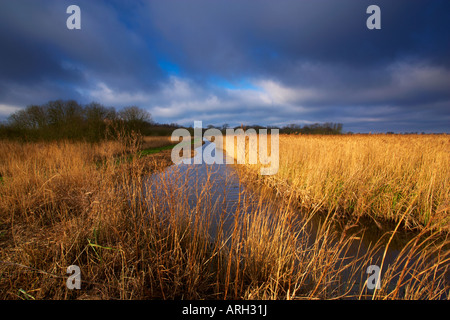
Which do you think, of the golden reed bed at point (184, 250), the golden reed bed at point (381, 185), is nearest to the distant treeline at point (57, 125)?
the golden reed bed at point (184, 250)

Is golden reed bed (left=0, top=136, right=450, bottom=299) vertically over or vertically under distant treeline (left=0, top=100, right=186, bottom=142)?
under

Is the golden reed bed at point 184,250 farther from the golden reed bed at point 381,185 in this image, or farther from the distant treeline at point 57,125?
the distant treeline at point 57,125

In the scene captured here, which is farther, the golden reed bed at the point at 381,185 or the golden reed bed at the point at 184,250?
the golden reed bed at the point at 381,185

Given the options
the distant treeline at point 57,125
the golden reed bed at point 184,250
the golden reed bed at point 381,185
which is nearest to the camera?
the golden reed bed at point 184,250

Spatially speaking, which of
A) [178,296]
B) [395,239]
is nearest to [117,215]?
[178,296]

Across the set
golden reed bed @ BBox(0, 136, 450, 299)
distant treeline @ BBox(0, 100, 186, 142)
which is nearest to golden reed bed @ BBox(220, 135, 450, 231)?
golden reed bed @ BBox(0, 136, 450, 299)

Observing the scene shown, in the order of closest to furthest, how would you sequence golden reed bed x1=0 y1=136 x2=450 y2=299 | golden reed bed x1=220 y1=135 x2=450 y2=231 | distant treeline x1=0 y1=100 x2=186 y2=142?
golden reed bed x1=0 y1=136 x2=450 y2=299 < golden reed bed x1=220 y1=135 x2=450 y2=231 < distant treeline x1=0 y1=100 x2=186 y2=142

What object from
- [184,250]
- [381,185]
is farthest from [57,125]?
[381,185]

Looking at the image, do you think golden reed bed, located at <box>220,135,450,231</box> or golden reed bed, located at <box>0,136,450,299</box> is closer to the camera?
golden reed bed, located at <box>0,136,450,299</box>

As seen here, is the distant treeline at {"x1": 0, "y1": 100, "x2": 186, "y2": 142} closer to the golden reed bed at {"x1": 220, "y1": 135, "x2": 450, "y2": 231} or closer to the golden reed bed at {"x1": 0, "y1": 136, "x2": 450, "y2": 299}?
the golden reed bed at {"x1": 0, "y1": 136, "x2": 450, "y2": 299}

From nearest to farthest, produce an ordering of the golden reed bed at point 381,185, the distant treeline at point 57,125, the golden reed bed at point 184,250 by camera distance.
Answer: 1. the golden reed bed at point 184,250
2. the golden reed bed at point 381,185
3. the distant treeline at point 57,125

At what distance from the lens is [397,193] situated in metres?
4.12
